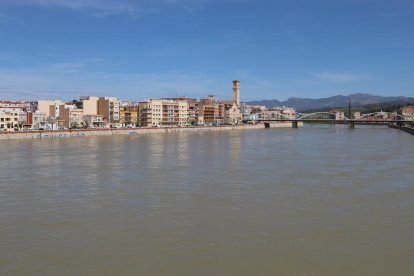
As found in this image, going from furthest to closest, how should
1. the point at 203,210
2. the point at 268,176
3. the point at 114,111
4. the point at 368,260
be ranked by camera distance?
the point at 114,111, the point at 268,176, the point at 203,210, the point at 368,260

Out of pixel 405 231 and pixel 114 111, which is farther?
pixel 114 111

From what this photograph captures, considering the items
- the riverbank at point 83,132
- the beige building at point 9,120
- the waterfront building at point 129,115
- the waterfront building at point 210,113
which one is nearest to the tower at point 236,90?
the waterfront building at point 210,113

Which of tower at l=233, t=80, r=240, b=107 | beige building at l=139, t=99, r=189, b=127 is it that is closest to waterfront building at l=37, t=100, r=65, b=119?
beige building at l=139, t=99, r=189, b=127

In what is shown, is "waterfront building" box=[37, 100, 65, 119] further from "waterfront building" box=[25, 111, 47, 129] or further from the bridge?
the bridge

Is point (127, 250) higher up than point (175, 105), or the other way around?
point (175, 105)

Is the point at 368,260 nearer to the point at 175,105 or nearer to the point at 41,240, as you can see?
the point at 41,240

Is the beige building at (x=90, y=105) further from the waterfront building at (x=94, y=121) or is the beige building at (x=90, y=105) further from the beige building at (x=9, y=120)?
the beige building at (x=9, y=120)

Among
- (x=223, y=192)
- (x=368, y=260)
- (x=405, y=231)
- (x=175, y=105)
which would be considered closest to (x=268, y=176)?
(x=223, y=192)

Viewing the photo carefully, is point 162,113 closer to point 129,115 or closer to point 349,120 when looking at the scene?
point 129,115

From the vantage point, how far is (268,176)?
12094 mm

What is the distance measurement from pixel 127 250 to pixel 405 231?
13.0 feet

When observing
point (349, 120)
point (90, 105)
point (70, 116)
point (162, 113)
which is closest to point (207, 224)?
point (70, 116)

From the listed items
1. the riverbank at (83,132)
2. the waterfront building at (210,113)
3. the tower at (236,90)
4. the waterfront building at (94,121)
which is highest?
the tower at (236,90)

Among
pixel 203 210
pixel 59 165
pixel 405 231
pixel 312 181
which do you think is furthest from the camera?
pixel 59 165
